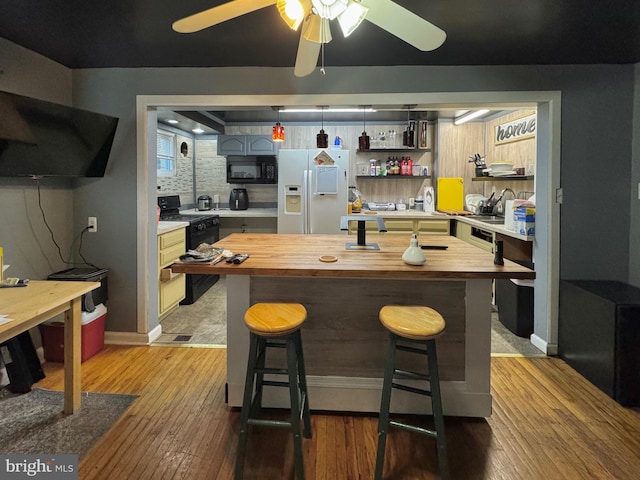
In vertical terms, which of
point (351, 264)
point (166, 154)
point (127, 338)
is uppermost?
point (166, 154)

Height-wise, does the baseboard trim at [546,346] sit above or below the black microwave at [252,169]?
below

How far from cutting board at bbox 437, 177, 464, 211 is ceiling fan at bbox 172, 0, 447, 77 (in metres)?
3.92

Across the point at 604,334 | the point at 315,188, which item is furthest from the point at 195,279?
the point at 604,334

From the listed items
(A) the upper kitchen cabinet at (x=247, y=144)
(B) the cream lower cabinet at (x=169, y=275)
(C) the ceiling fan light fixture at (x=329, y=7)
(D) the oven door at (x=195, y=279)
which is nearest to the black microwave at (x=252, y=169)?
(A) the upper kitchen cabinet at (x=247, y=144)

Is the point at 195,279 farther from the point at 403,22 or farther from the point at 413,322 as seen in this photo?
the point at 403,22

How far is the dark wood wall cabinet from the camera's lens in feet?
7.47

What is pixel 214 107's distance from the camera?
3107mm

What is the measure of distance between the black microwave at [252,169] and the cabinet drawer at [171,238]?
1.73 meters

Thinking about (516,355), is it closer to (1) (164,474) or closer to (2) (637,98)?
(2) (637,98)

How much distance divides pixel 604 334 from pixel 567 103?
1.68 meters

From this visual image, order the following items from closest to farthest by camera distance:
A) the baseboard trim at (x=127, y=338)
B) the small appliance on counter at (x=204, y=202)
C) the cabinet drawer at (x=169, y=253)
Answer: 1. the baseboard trim at (x=127, y=338)
2. the cabinet drawer at (x=169, y=253)
3. the small appliance on counter at (x=204, y=202)

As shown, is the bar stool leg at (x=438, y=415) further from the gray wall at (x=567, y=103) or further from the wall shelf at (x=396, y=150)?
the wall shelf at (x=396, y=150)

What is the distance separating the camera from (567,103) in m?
2.90

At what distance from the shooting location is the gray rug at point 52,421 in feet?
6.12
